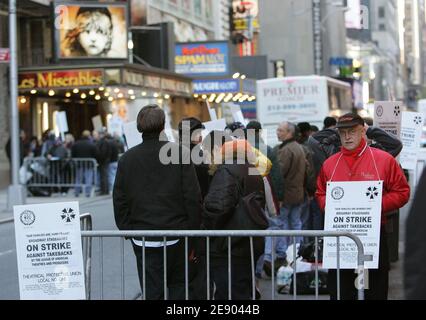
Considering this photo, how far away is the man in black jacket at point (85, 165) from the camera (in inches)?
958

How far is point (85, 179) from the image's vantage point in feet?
80.1

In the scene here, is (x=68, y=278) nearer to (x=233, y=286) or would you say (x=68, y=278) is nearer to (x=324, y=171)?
(x=233, y=286)

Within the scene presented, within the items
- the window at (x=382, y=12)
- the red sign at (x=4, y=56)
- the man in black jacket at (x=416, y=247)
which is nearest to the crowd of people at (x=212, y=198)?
the man in black jacket at (x=416, y=247)

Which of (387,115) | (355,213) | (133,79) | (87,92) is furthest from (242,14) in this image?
(355,213)

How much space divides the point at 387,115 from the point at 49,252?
5.61 metres

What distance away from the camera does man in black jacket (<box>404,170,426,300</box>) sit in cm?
315

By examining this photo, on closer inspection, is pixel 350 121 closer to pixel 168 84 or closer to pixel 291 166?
pixel 291 166

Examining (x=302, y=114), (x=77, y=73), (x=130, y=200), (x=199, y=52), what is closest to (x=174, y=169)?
(x=130, y=200)

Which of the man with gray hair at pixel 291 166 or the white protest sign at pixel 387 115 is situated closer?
the white protest sign at pixel 387 115

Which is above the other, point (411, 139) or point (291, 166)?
point (411, 139)

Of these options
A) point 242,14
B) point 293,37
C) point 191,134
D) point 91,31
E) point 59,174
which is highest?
point 293,37

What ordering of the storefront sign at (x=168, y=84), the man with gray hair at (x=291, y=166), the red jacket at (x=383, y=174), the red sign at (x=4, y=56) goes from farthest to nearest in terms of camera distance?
the storefront sign at (x=168, y=84) → the red sign at (x=4, y=56) → the man with gray hair at (x=291, y=166) → the red jacket at (x=383, y=174)

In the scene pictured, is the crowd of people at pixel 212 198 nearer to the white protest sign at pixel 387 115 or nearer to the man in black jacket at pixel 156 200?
the man in black jacket at pixel 156 200

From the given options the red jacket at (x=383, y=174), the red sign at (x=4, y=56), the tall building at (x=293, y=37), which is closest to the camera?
the red jacket at (x=383, y=174)
